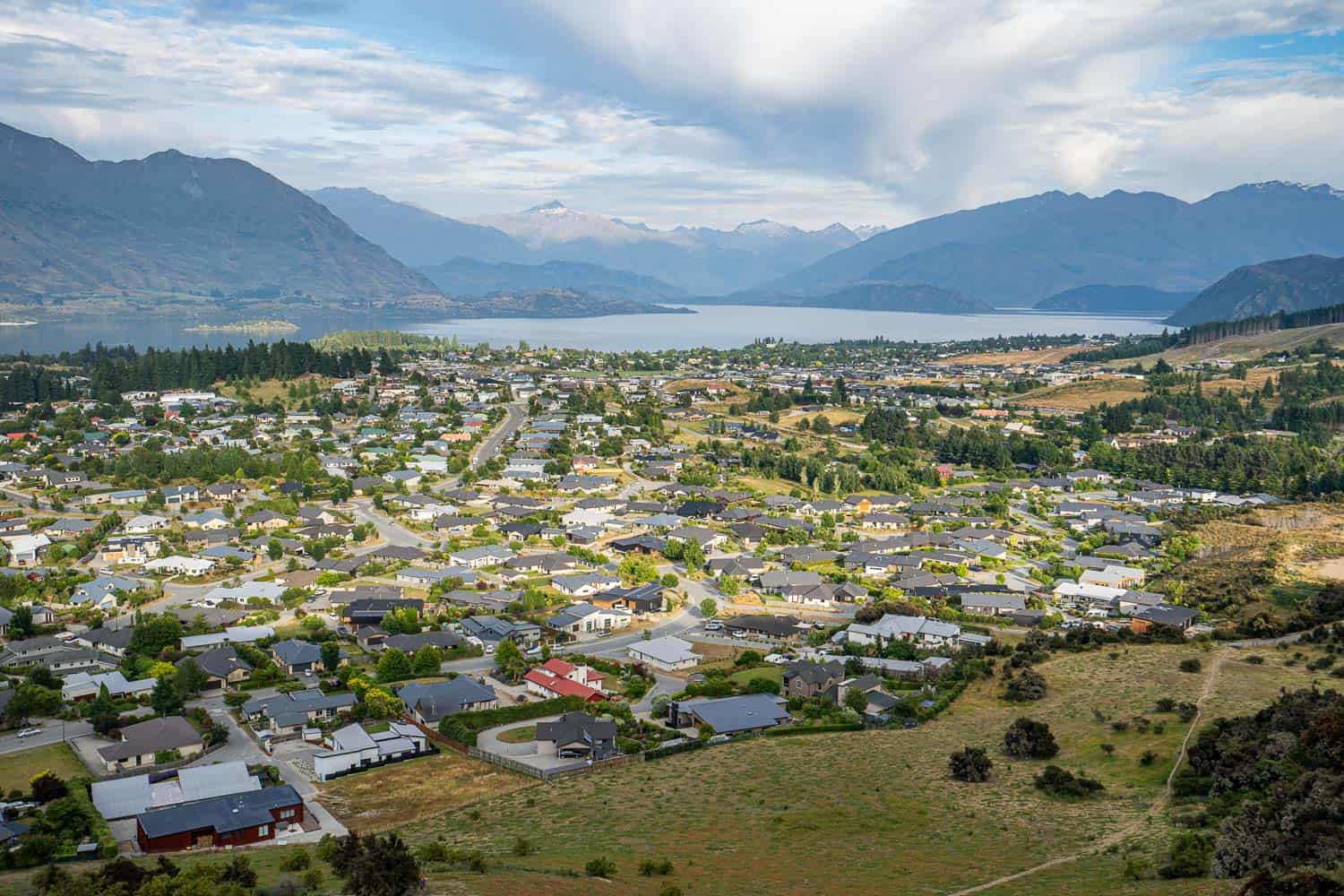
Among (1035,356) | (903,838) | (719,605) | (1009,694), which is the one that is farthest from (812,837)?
(1035,356)

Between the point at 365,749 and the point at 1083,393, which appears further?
the point at 1083,393

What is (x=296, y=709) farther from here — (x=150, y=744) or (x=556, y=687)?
(x=556, y=687)

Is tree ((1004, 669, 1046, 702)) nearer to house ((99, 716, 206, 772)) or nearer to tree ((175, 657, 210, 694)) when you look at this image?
house ((99, 716, 206, 772))

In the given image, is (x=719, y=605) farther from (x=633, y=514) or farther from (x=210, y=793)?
(x=210, y=793)

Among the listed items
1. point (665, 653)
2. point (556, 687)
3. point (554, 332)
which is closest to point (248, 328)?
point (554, 332)

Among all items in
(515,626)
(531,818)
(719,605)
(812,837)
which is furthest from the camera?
(719,605)

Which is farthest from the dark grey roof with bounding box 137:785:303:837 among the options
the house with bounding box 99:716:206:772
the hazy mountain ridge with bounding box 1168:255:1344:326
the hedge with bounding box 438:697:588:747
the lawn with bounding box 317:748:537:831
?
the hazy mountain ridge with bounding box 1168:255:1344:326
